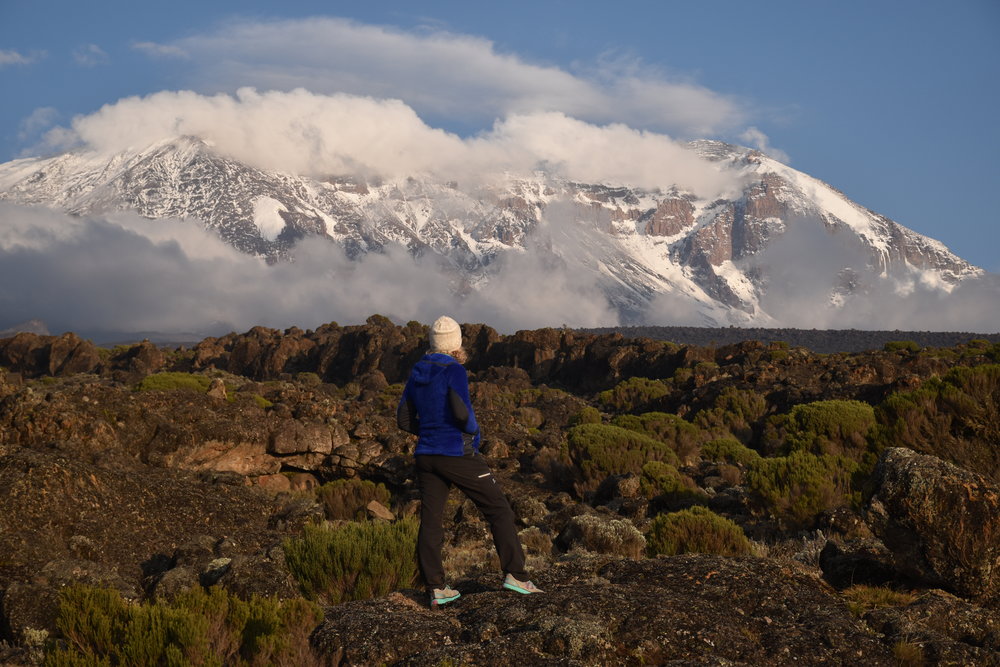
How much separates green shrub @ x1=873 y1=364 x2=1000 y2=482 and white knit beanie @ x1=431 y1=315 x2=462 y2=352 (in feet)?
25.8

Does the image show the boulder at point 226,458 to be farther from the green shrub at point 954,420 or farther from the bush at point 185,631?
the green shrub at point 954,420

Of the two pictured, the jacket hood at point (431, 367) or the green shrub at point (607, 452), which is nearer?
the jacket hood at point (431, 367)

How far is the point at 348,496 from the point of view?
2016 cm

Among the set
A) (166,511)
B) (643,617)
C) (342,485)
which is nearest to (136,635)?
(643,617)

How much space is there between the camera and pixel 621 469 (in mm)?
23812

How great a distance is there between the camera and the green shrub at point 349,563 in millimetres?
8695

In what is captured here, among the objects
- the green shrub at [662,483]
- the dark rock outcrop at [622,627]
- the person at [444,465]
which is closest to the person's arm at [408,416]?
the person at [444,465]

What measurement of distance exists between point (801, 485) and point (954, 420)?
3709 millimetres

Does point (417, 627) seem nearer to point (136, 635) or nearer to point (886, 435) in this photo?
point (136, 635)

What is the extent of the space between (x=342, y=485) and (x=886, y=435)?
43.0ft

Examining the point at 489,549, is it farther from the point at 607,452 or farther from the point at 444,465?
the point at 607,452

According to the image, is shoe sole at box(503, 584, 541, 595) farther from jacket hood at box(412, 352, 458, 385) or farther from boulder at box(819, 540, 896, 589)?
boulder at box(819, 540, 896, 589)

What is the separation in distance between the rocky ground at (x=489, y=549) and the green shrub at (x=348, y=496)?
566mm

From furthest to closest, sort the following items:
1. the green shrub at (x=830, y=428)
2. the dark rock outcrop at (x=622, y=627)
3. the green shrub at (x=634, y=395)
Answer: the green shrub at (x=634, y=395), the green shrub at (x=830, y=428), the dark rock outcrop at (x=622, y=627)
